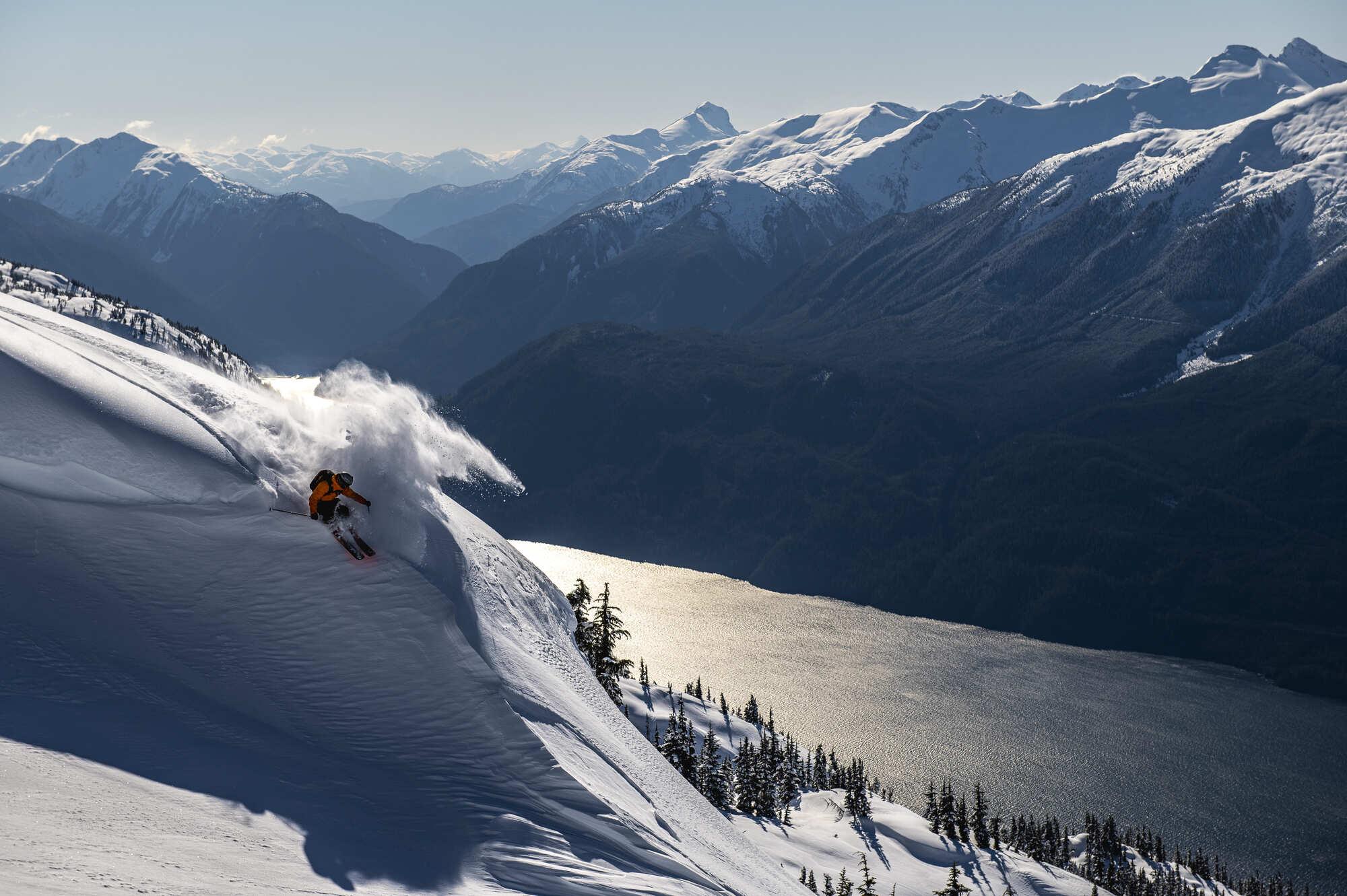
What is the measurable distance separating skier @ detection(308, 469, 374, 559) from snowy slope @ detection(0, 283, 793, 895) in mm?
318

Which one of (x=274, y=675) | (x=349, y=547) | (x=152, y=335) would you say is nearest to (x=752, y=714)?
(x=152, y=335)

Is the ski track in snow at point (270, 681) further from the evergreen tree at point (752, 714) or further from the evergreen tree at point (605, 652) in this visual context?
the evergreen tree at point (752, 714)

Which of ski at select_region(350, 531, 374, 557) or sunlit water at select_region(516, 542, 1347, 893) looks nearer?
ski at select_region(350, 531, 374, 557)

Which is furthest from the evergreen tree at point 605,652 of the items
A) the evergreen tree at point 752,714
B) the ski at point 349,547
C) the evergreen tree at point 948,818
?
the evergreen tree at point 752,714

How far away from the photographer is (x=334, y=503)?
22.5 meters

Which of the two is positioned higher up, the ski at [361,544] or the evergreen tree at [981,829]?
the ski at [361,544]

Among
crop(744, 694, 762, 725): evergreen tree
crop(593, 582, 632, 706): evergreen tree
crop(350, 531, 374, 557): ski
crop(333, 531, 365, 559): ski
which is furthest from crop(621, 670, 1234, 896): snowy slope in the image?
crop(333, 531, 365, 559): ski

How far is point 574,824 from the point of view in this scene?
19188 mm

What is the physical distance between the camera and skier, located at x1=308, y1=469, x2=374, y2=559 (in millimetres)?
22328

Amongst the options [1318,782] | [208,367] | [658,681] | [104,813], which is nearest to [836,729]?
[658,681]

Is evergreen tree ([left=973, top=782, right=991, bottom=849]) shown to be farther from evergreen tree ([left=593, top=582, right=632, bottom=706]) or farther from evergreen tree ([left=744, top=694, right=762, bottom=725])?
evergreen tree ([left=593, top=582, right=632, bottom=706])

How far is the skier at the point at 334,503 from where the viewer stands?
22328 mm

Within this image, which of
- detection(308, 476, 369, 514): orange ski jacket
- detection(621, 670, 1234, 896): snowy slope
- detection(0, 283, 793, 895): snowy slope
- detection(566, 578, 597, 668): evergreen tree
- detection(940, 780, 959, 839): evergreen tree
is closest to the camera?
detection(0, 283, 793, 895): snowy slope

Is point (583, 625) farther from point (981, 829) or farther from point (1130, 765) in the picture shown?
point (1130, 765)
